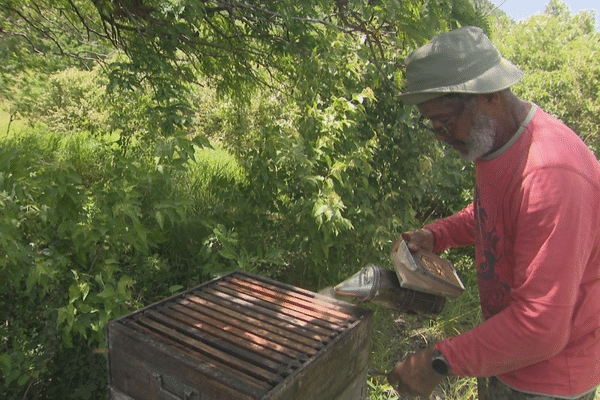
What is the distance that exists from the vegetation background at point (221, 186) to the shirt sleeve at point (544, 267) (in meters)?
1.41

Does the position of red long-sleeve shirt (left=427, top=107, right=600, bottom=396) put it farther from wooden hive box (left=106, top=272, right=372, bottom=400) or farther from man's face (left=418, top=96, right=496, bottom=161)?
wooden hive box (left=106, top=272, right=372, bottom=400)

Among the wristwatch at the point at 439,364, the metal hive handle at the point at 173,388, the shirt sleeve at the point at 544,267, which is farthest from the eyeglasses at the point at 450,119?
the metal hive handle at the point at 173,388

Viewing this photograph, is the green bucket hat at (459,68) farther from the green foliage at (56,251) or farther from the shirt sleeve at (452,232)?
the green foliage at (56,251)

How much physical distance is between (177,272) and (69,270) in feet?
3.11

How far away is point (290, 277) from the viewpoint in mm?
3805

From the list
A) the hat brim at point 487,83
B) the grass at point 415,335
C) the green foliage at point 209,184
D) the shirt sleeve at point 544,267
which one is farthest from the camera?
the grass at point 415,335

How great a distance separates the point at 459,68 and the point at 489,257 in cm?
69

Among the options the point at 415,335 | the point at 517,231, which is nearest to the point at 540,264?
the point at 517,231

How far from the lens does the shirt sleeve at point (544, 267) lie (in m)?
1.29

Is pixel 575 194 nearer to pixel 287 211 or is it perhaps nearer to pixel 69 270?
pixel 287 211

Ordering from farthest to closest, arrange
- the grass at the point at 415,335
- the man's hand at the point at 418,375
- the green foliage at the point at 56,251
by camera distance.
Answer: the grass at the point at 415,335 → the green foliage at the point at 56,251 → the man's hand at the point at 418,375

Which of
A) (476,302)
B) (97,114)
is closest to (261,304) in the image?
(476,302)

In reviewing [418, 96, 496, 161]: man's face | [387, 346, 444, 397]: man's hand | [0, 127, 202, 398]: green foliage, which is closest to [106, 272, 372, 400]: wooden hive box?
[387, 346, 444, 397]: man's hand

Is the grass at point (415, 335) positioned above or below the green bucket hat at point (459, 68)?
below
